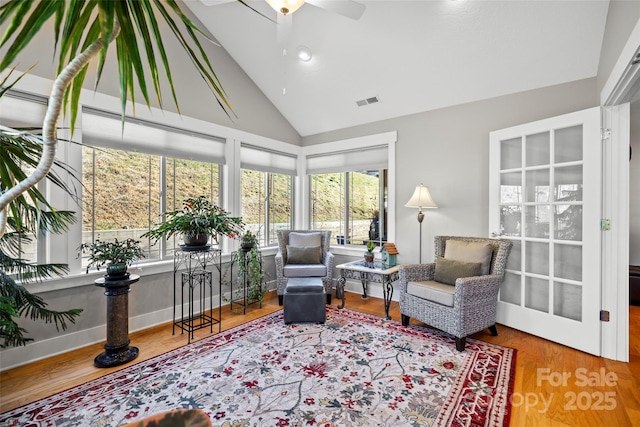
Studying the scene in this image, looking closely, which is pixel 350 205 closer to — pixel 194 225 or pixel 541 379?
pixel 194 225

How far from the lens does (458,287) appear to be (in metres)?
2.60

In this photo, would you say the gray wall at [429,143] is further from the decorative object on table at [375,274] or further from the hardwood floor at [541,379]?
the decorative object on table at [375,274]

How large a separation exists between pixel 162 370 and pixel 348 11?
9.87ft

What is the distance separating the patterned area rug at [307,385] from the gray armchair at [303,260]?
1002mm

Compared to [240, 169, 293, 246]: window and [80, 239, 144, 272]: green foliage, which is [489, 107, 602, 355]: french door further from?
[80, 239, 144, 272]: green foliage

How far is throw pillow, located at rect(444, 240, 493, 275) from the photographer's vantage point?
296cm

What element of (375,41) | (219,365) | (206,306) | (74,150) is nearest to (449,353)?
(219,365)

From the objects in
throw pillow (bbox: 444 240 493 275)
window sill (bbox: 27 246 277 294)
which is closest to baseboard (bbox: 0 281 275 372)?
window sill (bbox: 27 246 277 294)

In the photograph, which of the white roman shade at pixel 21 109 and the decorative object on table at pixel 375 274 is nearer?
the white roman shade at pixel 21 109

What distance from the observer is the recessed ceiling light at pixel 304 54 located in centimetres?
352

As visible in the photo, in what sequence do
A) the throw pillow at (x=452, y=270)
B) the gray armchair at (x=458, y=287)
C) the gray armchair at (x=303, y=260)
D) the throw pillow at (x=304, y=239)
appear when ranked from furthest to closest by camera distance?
the throw pillow at (x=304, y=239), the gray armchair at (x=303, y=260), the throw pillow at (x=452, y=270), the gray armchair at (x=458, y=287)

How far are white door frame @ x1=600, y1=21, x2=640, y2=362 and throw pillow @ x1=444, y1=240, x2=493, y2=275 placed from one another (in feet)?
2.75

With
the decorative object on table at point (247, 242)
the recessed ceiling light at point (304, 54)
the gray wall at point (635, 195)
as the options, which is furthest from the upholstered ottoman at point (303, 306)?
the gray wall at point (635, 195)

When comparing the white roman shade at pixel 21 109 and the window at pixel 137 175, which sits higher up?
the white roman shade at pixel 21 109
